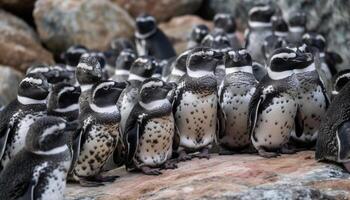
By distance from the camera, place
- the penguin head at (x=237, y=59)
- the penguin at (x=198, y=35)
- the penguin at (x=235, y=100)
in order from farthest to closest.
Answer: the penguin at (x=198, y=35)
the penguin head at (x=237, y=59)
the penguin at (x=235, y=100)

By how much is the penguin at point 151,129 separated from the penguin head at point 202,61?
39cm

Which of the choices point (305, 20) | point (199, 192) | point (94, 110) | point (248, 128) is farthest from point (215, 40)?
point (199, 192)

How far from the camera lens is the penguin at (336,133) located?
6.74m

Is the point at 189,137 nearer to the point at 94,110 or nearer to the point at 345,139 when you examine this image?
the point at 94,110

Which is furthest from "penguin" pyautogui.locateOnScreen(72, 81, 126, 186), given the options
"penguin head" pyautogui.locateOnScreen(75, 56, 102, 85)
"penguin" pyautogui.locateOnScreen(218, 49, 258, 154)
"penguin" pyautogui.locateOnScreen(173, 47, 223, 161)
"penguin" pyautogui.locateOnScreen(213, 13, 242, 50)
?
"penguin" pyautogui.locateOnScreen(213, 13, 242, 50)

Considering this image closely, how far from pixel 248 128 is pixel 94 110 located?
1.52 metres

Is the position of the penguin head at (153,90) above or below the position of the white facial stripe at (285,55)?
below

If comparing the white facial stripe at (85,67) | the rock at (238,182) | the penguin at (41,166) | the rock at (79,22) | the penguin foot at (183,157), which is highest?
the rock at (79,22)

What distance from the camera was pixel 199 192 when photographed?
6.28 meters

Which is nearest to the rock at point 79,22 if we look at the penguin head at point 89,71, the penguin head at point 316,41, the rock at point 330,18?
the rock at point 330,18

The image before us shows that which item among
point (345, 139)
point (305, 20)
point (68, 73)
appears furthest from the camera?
point (305, 20)

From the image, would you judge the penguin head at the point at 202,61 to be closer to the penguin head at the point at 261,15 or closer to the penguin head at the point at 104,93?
the penguin head at the point at 104,93

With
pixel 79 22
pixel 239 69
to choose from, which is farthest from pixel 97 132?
pixel 79 22

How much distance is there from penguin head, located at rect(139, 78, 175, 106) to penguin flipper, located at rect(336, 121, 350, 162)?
1553mm
